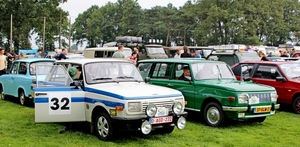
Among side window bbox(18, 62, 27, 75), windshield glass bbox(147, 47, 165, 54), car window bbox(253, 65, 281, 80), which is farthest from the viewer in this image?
windshield glass bbox(147, 47, 165, 54)

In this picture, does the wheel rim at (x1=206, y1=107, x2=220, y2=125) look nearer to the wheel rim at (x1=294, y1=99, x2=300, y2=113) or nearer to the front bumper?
the front bumper

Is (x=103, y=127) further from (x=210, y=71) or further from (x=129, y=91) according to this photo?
(x=210, y=71)

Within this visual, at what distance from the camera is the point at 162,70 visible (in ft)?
36.1

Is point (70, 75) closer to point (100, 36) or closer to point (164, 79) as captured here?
point (164, 79)

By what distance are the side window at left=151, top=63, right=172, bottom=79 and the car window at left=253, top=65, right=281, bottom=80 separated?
354cm

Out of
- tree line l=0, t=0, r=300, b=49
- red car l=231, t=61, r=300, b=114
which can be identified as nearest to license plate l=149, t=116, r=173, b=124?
red car l=231, t=61, r=300, b=114

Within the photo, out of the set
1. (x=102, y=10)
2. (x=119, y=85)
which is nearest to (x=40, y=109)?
(x=119, y=85)

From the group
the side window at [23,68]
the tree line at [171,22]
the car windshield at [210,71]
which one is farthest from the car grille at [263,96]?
the tree line at [171,22]

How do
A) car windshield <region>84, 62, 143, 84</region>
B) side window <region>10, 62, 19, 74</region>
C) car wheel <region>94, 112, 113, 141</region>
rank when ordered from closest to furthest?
car wheel <region>94, 112, 113, 141</region>, car windshield <region>84, 62, 143, 84</region>, side window <region>10, 62, 19, 74</region>

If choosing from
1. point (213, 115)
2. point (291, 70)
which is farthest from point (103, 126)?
point (291, 70)

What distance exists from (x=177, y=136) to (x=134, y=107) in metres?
1.61

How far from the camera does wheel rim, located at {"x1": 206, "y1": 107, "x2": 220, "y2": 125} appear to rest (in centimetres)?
933

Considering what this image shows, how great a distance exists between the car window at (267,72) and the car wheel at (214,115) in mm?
3682

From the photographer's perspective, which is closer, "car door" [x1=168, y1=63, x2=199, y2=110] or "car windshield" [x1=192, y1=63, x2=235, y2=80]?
"car door" [x1=168, y1=63, x2=199, y2=110]
